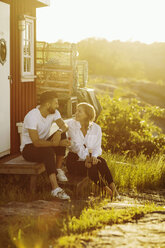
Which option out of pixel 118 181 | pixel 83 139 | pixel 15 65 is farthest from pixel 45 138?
pixel 15 65

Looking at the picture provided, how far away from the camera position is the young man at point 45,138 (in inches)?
261

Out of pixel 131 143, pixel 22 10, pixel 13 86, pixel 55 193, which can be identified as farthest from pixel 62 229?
pixel 131 143

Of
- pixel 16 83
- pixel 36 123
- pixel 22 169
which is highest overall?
pixel 16 83

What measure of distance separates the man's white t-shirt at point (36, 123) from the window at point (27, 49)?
2.10 m

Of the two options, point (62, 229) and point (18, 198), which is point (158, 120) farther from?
point (62, 229)

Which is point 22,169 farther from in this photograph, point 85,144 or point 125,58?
point 125,58

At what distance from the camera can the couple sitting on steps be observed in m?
6.70

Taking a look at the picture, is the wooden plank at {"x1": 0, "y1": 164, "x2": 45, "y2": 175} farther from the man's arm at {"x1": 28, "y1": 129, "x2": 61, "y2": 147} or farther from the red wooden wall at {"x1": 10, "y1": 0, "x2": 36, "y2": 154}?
the red wooden wall at {"x1": 10, "y1": 0, "x2": 36, "y2": 154}

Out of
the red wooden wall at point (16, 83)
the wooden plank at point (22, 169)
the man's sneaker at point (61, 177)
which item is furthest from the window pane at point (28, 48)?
the man's sneaker at point (61, 177)

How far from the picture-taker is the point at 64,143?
275 inches

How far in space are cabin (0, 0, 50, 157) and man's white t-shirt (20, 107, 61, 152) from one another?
1.15 m

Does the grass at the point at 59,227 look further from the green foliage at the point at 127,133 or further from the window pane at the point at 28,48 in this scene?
the green foliage at the point at 127,133

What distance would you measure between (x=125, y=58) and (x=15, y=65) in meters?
55.6

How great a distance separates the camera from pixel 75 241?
4.34 m
